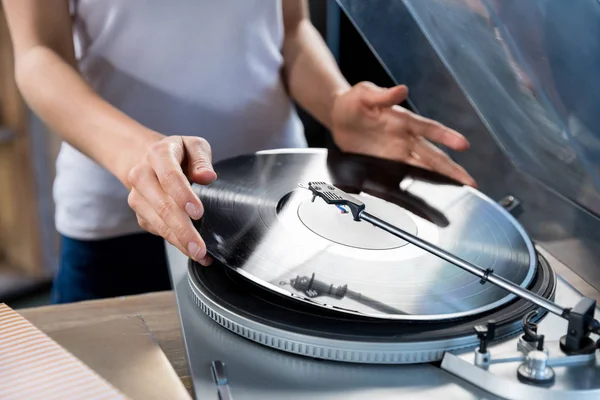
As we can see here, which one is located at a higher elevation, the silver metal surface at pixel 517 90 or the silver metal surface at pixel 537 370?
the silver metal surface at pixel 517 90

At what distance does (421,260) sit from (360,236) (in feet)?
0.26

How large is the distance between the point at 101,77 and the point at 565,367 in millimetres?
931

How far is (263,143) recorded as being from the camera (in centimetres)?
144

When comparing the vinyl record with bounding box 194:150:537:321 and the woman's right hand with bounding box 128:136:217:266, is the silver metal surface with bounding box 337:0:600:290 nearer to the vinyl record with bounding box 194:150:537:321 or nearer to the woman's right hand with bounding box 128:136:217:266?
the vinyl record with bounding box 194:150:537:321

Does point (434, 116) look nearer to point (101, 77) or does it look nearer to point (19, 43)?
point (101, 77)

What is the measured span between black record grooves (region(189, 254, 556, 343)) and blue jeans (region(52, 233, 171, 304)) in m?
0.60

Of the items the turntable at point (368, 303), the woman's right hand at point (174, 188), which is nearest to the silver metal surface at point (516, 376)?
the turntable at point (368, 303)

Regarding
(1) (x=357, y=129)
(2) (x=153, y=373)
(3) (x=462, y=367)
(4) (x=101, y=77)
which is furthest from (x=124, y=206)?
(3) (x=462, y=367)

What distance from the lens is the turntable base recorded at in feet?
2.23

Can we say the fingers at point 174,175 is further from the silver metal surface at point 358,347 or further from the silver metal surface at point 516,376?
the silver metal surface at point 516,376

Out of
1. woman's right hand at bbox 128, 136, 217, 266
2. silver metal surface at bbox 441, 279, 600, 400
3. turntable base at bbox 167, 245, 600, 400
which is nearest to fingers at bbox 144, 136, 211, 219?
woman's right hand at bbox 128, 136, 217, 266

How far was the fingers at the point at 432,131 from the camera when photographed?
114 centimetres

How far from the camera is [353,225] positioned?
3.00ft

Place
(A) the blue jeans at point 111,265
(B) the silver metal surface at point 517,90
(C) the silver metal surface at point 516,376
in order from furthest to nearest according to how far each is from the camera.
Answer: (A) the blue jeans at point 111,265, (B) the silver metal surface at point 517,90, (C) the silver metal surface at point 516,376
